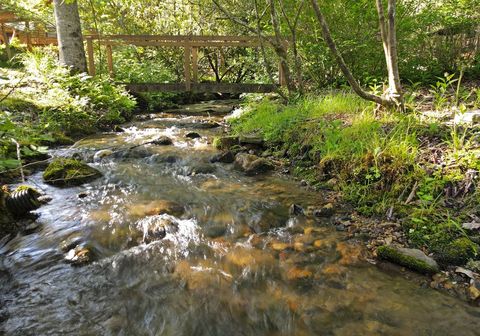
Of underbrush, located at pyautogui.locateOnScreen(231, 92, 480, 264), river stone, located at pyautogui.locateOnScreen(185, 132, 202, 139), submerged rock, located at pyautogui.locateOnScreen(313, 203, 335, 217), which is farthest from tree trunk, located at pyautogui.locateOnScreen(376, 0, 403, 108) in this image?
river stone, located at pyautogui.locateOnScreen(185, 132, 202, 139)

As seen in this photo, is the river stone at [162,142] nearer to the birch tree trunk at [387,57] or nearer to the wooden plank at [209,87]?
the birch tree trunk at [387,57]

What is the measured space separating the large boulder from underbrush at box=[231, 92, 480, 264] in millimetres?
444

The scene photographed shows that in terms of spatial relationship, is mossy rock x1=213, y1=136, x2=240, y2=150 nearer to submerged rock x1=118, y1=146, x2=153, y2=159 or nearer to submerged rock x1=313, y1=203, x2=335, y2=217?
submerged rock x1=118, y1=146, x2=153, y2=159

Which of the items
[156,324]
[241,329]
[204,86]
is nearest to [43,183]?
[156,324]

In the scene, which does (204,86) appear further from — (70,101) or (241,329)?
(241,329)

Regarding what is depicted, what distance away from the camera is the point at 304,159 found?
534 centimetres

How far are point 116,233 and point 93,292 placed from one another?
0.93 metres

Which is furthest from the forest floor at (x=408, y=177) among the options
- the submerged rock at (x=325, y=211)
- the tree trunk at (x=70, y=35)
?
the tree trunk at (x=70, y=35)

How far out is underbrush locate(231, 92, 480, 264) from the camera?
3.19m

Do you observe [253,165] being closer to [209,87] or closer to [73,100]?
[73,100]

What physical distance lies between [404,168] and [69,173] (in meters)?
4.47

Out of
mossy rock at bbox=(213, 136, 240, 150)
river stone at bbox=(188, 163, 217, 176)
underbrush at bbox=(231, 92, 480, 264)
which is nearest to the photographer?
underbrush at bbox=(231, 92, 480, 264)

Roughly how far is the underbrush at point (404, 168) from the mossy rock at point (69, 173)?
3.14m

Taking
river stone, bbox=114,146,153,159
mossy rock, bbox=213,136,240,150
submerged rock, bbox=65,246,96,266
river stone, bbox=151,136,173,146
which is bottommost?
submerged rock, bbox=65,246,96,266
